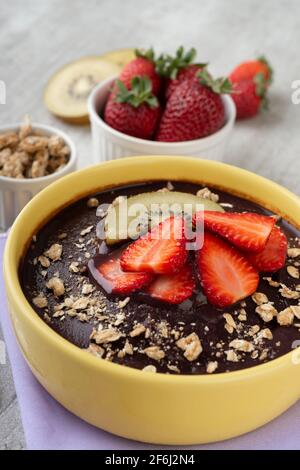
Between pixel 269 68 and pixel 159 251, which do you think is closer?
pixel 159 251

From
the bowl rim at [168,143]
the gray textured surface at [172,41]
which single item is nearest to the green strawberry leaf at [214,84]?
the bowl rim at [168,143]

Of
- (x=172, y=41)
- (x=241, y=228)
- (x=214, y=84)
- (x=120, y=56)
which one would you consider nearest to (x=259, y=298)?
(x=241, y=228)

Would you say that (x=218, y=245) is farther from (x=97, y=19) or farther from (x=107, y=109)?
(x=97, y=19)

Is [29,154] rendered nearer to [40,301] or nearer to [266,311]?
[40,301]

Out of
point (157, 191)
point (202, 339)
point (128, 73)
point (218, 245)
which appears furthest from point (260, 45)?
point (202, 339)

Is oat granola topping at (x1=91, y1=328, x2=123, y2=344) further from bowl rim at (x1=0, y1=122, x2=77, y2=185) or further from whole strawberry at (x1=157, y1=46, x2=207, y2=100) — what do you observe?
whole strawberry at (x1=157, y1=46, x2=207, y2=100)

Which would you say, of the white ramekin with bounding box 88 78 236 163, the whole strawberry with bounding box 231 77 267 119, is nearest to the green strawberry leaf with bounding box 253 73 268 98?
the whole strawberry with bounding box 231 77 267 119

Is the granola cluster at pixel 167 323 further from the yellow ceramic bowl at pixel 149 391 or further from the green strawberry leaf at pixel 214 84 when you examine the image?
the green strawberry leaf at pixel 214 84
